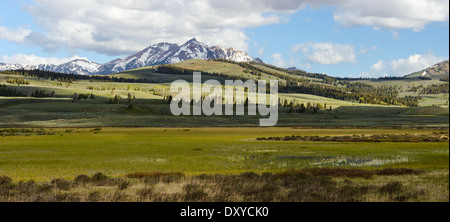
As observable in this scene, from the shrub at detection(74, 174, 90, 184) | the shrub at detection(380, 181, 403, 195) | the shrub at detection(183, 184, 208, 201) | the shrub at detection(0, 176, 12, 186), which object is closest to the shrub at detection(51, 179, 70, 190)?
the shrub at detection(74, 174, 90, 184)

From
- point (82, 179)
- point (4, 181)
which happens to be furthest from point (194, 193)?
point (4, 181)

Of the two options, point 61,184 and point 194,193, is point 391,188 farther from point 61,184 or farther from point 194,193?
point 61,184

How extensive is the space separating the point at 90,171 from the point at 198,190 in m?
12.1

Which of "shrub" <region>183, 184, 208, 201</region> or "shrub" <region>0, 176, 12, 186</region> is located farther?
"shrub" <region>0, 176, 12, 186</region>

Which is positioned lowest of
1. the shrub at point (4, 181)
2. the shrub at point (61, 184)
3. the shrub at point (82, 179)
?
the shrub at point (4, 181)

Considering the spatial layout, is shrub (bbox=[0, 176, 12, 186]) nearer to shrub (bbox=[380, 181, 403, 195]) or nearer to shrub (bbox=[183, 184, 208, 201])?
shrub (bbox=[183, 184, 208, 201])

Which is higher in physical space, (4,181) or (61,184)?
(61,184)

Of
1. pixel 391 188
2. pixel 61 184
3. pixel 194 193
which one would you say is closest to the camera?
pixel 194 193

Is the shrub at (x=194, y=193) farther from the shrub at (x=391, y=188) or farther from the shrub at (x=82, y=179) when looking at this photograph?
the shrub at (x=391, y=188)

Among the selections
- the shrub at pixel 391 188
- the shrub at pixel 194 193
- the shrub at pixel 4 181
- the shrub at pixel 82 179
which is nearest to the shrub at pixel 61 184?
the shrub at pixel 82 179

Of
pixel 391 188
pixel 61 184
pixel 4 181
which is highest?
pixel 391 188

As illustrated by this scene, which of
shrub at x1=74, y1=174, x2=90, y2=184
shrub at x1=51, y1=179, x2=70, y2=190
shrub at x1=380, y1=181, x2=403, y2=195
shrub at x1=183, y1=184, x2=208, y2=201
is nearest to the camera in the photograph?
shrub at x1=183, y1=184, x2=208, y2=201
